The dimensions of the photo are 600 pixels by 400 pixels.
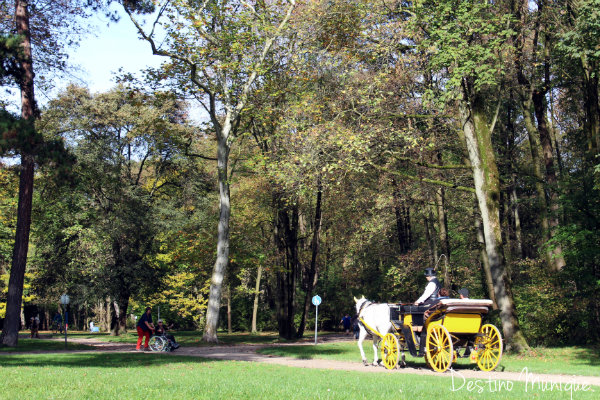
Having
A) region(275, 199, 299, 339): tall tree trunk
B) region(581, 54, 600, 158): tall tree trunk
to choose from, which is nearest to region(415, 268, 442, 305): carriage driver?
region(581, 54, 600, 158): tall tree trunk

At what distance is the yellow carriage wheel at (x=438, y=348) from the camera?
A: 12.7 metres

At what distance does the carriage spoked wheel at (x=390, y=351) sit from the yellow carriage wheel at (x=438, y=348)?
3.43 feet

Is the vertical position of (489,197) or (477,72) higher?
(477,72)

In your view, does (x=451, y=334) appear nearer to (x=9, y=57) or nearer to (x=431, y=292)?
(x=431, y=292)

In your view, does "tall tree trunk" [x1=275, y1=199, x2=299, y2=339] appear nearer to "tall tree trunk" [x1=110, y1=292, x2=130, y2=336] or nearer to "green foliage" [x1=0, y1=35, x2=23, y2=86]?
"tall tree trunk" [x1=110, y1=292, x2=130, y2=336]

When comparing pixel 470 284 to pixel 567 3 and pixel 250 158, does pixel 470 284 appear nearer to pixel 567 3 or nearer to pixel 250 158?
pixel 250 158

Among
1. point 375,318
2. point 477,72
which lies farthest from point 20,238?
point 477,72

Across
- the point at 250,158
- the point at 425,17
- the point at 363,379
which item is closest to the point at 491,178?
the point at 425,17

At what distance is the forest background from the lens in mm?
19062

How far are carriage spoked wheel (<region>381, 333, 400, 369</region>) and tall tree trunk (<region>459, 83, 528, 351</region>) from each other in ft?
18.8

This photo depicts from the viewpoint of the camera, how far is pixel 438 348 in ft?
42.0

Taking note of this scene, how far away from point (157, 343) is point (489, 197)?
45.7 ft

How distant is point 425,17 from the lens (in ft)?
60.4

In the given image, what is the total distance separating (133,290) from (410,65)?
83.9 ft
